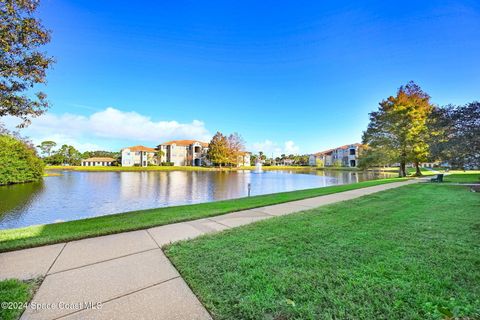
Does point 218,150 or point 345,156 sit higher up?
point 218,150

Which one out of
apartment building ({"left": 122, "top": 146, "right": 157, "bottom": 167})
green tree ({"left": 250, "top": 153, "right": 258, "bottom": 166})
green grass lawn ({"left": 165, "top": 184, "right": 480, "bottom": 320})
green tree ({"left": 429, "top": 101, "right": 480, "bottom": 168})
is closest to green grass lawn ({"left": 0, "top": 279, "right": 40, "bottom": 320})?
green grass lawn ({"left": 165, "top": 184, "right": 480, "bottom": 320})

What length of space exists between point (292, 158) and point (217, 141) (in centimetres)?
6031

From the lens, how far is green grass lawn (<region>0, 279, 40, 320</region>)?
6.88ft

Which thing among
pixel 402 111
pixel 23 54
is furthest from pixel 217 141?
pixel 23 54

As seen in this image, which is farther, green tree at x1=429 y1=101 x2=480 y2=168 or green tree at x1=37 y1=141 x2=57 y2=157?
green tree at x1=37 y1=141 x2=57 y2=157

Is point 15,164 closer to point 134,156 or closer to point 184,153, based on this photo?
point 134,156

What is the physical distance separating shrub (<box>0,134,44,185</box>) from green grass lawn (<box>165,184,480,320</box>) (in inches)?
1183

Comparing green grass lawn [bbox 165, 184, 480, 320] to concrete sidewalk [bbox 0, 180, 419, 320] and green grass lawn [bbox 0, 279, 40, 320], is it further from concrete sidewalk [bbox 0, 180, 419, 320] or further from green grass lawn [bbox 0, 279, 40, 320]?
green grass lawn [bbox 0, 279, 40, 320]

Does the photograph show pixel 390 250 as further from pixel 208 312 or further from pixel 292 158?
pixel 292 158

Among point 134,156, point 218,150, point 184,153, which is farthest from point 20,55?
point 134,156

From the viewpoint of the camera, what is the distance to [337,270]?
9.32 feet

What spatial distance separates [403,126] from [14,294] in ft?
94.9

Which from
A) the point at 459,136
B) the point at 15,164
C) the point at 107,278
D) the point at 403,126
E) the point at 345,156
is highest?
the point at 403,126

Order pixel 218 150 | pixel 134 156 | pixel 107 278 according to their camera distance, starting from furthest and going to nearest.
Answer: pixel 134 156 < pixel 218 150 < pixel 107 278
